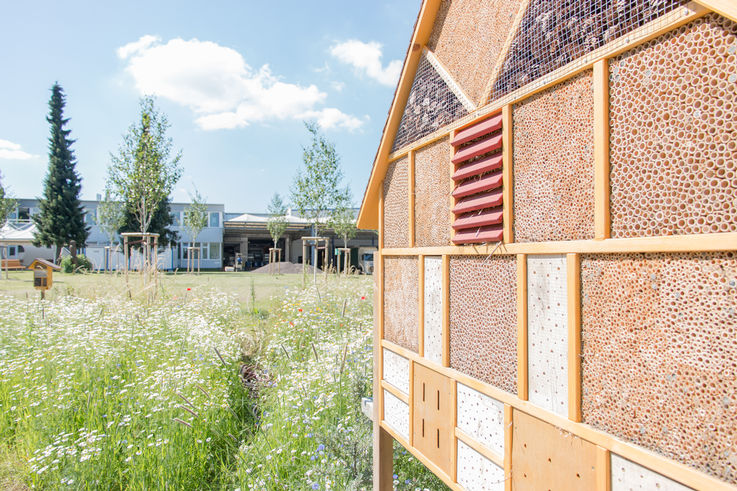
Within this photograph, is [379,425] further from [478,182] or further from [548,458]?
[478,182]

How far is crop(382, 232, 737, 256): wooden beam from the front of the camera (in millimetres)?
1020

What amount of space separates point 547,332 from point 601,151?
644 millimetres

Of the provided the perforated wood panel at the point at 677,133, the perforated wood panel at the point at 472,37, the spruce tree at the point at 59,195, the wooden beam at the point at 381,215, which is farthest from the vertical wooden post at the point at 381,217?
the spruce tree at the point at 59,195

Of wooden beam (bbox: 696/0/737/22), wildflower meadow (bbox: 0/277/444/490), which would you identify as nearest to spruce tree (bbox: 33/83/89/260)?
wildflower meadow (bbox: 0/277/444/490)

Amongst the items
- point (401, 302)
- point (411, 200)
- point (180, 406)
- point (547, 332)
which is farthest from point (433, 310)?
point (180, 406)

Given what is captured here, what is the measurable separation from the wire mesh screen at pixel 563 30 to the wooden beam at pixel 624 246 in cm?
62

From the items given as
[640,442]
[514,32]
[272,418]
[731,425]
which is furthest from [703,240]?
[272,418]

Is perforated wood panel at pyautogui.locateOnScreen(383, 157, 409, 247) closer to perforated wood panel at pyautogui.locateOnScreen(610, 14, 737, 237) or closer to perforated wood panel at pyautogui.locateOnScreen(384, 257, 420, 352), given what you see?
perforated wood panel at pyautogui.locateOnScreen(384, 257, 420, 352)

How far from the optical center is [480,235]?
183 cm

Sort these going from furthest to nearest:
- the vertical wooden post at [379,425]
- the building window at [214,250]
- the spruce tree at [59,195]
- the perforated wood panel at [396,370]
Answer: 1. the building window at [214,250]
2. the spruce tree at [59,195]
3. the vertical wooden post at [379,425]
4. the perforated wood panel at [396,370]

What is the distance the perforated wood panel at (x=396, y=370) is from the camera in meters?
2.53

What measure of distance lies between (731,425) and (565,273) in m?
0.59

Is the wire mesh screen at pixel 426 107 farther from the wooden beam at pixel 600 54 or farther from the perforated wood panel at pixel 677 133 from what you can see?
the perforated wood panel at pixel 677 133

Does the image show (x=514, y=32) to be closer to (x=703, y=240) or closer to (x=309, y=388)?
(x=703, y=240)
